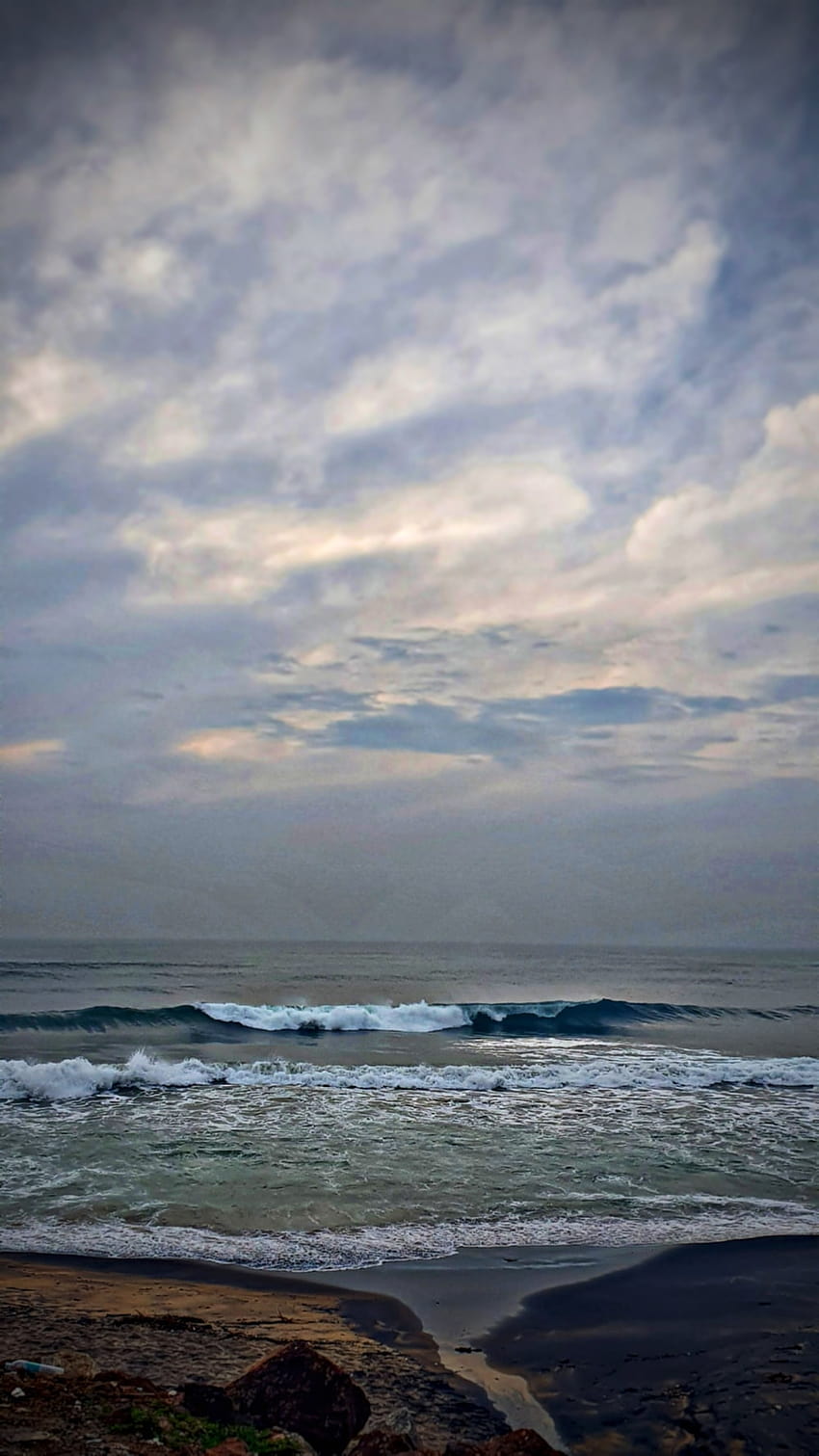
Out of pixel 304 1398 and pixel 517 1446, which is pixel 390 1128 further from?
pixel 517 1446

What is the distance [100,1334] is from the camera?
627 centimetres

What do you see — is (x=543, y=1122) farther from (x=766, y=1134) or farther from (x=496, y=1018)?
(x=496, y=1018)

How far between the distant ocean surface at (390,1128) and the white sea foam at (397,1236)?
34mm

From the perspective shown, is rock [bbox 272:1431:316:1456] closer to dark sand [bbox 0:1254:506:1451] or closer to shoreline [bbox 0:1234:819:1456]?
dark sand [bbox 0:1254:506:1451]

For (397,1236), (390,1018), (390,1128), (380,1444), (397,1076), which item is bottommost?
(390,1018)

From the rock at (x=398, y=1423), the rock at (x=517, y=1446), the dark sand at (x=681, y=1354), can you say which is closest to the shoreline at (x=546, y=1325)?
the dark sand at (x=681, y=1354)

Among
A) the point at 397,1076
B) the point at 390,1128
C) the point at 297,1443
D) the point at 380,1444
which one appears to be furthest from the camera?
the point at 397,1076

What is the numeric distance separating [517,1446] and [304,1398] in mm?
1408

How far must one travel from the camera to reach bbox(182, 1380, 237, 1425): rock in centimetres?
494

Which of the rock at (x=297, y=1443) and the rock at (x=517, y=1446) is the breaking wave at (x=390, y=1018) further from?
the rock at (x=517, y=1446)

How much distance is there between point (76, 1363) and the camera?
5.54m

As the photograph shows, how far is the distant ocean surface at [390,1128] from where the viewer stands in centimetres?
919

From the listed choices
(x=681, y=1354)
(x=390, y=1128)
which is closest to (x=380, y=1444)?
(x=681, y=1354)

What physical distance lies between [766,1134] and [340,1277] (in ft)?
30.2
